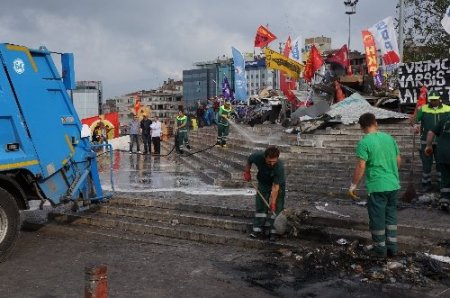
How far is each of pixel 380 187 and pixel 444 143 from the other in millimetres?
2625

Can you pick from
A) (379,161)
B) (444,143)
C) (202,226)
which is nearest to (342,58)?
(444,143)

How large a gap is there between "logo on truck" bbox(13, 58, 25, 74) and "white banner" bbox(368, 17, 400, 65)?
13738 mm

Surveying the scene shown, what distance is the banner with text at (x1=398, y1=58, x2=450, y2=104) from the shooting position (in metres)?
15.8

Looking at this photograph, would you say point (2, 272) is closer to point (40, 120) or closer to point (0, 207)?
point (0, 207)

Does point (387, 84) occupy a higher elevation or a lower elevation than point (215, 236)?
higher

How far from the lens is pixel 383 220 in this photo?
5.96 m

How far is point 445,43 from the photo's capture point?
20.8m

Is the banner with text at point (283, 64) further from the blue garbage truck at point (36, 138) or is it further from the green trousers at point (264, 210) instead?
the green trousers at point (264, 210)

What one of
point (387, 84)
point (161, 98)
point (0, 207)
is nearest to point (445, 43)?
point (387, 84)

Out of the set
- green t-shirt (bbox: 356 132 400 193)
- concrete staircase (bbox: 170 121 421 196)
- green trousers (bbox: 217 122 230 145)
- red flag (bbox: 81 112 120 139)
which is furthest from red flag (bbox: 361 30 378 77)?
green t-shirt (bbox: 356 132 400 193)

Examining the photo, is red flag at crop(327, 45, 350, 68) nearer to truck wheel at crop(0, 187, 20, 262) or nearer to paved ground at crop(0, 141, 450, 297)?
paved ground at crop(0, 141, 450, 297)

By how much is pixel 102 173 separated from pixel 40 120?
8221 mm

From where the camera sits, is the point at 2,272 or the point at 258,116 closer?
the point at 2,272

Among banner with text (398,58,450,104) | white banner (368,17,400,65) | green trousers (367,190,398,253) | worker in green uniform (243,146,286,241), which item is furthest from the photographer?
white banner (368,17,400,65)
